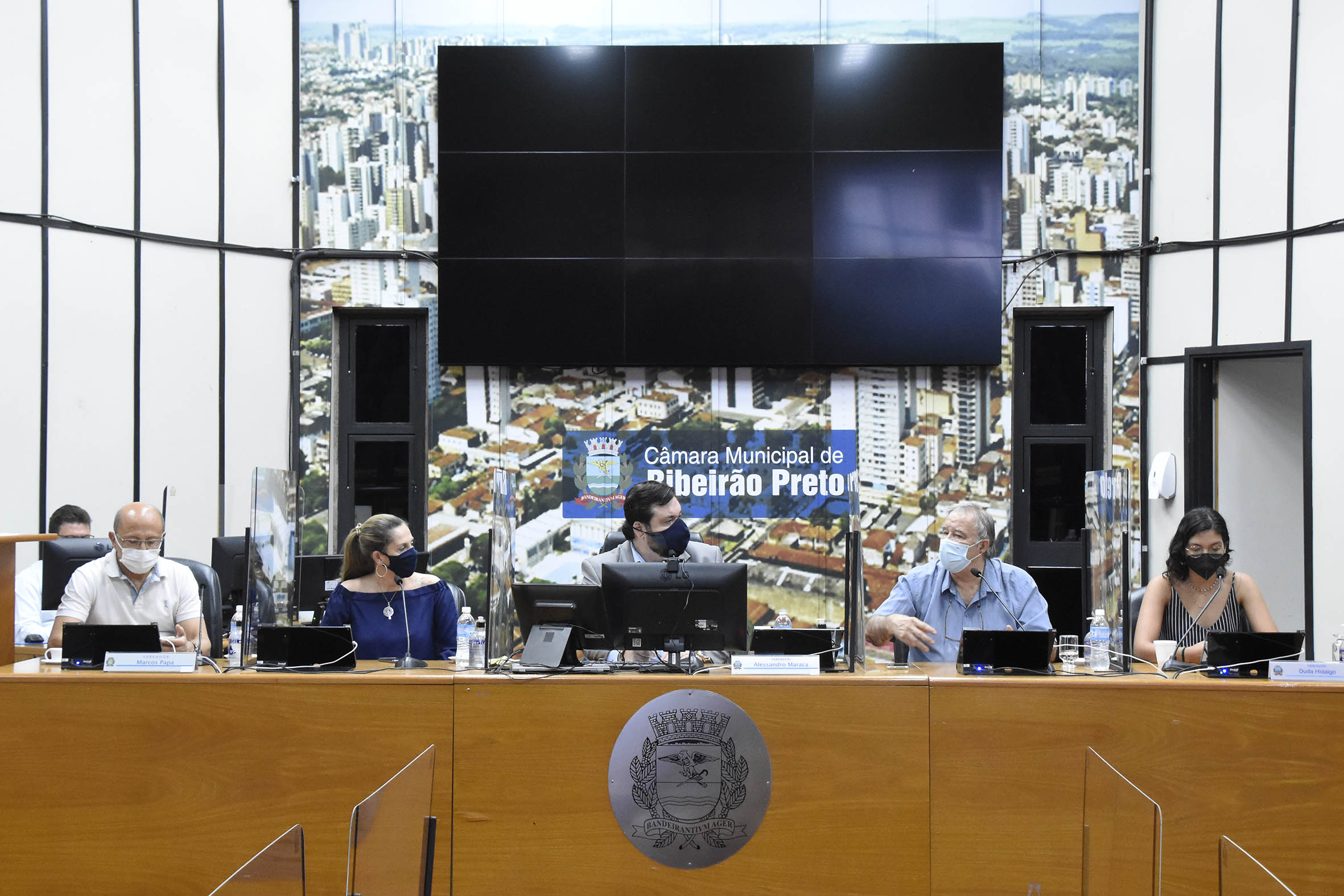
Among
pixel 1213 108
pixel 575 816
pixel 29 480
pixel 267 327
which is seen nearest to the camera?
pixel 575 816

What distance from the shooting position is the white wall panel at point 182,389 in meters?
6.05

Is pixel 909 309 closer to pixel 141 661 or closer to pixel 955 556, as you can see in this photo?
pixel 955 556

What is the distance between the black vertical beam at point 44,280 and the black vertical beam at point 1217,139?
6410 mm

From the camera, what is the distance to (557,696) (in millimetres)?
2902

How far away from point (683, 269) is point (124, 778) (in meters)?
4.41

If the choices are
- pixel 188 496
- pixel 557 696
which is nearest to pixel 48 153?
pixel 188 496

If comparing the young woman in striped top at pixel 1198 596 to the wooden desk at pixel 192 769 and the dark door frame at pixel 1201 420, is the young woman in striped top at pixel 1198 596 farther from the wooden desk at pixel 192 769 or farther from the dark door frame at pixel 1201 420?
the dark door frame at pixel 1201 420

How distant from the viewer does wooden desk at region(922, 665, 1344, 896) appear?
8.98ft

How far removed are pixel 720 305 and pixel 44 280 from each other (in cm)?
370

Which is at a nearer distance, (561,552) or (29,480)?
(29,480)

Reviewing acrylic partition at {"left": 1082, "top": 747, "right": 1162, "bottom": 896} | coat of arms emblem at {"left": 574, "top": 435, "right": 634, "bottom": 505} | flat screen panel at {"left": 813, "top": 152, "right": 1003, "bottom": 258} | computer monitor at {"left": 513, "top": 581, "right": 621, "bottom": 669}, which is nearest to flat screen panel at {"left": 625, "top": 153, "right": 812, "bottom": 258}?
flat screen panel at {"left": 813, "top": 152, "right": 1003, "bottom": 258}

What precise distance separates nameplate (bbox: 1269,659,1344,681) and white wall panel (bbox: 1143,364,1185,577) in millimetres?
3586

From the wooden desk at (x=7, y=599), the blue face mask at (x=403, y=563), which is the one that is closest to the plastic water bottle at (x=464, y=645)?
the blue face mask at (x=403, y=563)

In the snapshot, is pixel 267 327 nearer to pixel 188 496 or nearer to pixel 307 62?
pixel 188 496
